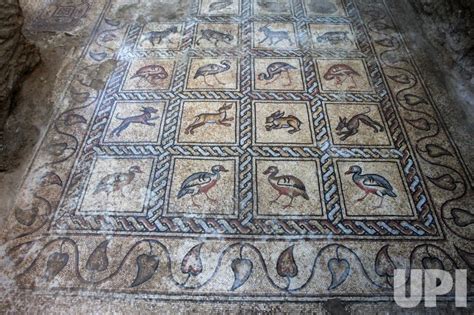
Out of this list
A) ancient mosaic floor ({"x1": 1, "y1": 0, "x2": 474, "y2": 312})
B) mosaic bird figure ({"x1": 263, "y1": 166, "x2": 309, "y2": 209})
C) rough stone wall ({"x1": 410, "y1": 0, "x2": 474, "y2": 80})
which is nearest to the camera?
ancient mosaic floor ({"x1": 1, "y1": 0, "x2": 474, "y2": 312})

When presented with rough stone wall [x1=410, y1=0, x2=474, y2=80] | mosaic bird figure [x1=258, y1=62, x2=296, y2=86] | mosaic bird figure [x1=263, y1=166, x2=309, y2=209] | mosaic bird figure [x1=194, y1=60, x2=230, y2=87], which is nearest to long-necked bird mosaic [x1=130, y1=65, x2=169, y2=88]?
mosaic bird figure [x1=194, y1=60, x2=230, y2=87]

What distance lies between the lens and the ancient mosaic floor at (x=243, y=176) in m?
1.46

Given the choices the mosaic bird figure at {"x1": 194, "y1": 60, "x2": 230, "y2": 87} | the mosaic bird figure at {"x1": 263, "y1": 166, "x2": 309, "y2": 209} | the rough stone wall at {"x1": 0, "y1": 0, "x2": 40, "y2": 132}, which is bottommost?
the mosaic bird figure at {"x1": 263, "y1": 166, "x2": 309, "y2": 209}

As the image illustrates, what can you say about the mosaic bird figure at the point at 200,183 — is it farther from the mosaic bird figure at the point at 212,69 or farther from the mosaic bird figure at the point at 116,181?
the mosaic bird figure at the point at 212,69

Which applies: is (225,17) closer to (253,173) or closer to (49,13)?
(49,13)

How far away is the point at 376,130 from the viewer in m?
1.94

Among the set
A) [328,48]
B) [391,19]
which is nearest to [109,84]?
[328,48]

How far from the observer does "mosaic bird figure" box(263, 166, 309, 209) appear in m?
1.68

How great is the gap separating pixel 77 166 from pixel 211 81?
2.70 ft

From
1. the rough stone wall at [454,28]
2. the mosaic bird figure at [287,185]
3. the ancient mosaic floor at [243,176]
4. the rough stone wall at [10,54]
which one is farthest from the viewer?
the rough stone wall at [454,28]

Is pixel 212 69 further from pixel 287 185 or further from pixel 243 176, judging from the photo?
pixel 287 185

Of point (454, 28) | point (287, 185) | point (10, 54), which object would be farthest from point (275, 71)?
point (10, 54)

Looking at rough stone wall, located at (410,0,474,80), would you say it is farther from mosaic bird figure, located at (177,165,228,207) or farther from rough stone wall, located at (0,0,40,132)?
rough stone wall, located at (0,0,40,132)

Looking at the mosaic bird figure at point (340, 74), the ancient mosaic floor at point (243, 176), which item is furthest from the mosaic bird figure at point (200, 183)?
the mosaic bird figure at point (340, 74)
